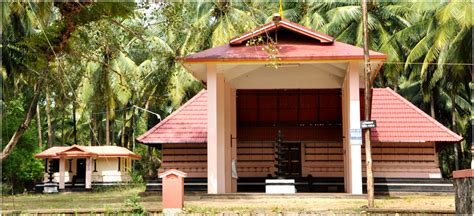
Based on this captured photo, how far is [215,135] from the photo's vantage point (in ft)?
61.7

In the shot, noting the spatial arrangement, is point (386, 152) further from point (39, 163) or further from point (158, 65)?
point (39, 163)

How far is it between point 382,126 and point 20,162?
19.7 m

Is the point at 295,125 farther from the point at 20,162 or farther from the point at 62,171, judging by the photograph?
the point at 20,162

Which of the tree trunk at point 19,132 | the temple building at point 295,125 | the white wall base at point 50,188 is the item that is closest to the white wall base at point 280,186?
the temple building at point 295,125

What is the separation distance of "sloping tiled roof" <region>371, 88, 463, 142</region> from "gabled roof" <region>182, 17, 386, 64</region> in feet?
14.6

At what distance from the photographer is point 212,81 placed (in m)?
19.1

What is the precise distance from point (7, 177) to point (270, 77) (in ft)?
57.7

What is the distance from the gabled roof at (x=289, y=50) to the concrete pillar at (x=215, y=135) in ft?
2.40

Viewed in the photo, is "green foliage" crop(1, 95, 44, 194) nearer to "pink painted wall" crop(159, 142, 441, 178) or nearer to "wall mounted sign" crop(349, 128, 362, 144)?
"pink painted wall" crop(159, 142, 441, 178)

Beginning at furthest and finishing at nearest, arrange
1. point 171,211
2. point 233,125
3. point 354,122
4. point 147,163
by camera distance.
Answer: point 147,163
point 233,125
point 354,122
point 171,211

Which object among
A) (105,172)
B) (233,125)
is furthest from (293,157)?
(105,172)

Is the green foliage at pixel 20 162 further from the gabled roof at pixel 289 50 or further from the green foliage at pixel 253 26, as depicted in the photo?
the gabled roof at pixel 289 50

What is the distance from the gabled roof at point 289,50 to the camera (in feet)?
59.8

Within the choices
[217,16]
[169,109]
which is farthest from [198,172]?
[169,109]
